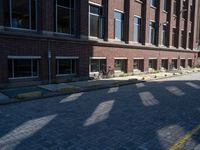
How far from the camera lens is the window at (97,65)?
18675 millimetres

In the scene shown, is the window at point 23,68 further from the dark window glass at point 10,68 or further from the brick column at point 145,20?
the brick column at point 145,20

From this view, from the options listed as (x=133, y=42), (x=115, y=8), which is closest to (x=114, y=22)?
(x=115, y=8)

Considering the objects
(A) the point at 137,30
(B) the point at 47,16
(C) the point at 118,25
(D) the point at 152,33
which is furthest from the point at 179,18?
(B) the point at 47,16

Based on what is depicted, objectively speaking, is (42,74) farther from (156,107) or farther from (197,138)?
(197,138)

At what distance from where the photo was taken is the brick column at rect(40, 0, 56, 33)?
14602 millimetres

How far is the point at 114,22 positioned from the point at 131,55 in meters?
3.80

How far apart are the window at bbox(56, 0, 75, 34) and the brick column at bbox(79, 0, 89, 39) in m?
0.59

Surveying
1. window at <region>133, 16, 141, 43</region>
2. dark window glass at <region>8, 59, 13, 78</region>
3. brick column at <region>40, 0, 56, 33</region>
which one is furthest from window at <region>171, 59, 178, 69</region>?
dark window glass at <region>8, 59, 13, 78</region>

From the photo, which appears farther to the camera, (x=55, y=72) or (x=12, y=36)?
(x=55, y=72)

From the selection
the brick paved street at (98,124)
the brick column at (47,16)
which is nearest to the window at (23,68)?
the brick column at (47,16)

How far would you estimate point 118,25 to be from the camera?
2141cm

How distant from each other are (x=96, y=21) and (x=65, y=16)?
11.0 feet

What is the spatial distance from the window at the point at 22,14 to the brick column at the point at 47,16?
0.51m

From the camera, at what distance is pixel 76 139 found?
5.58m
